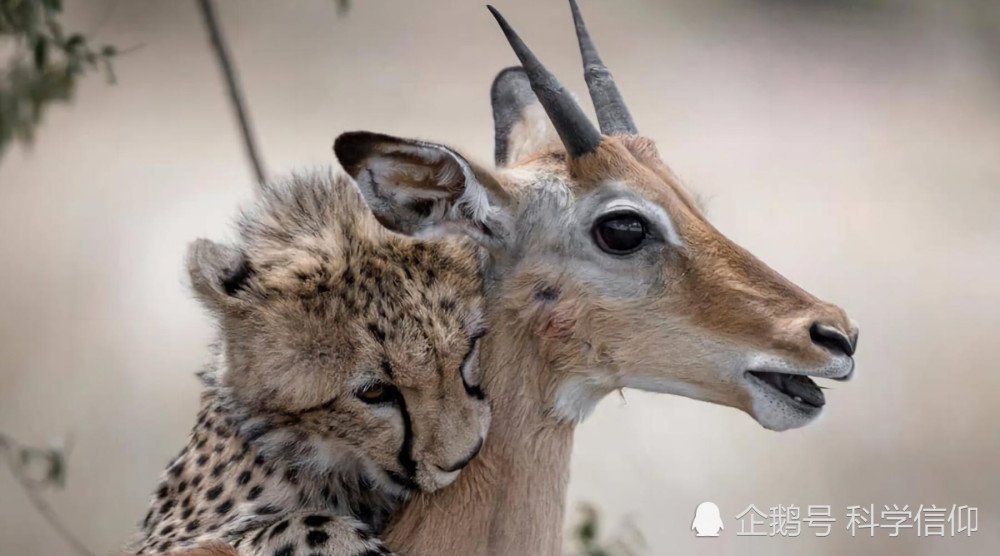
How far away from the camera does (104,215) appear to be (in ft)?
32.0

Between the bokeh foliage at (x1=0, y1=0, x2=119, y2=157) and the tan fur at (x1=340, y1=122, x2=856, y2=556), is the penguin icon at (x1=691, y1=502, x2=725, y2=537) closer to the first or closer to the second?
the tan fur at (x1=340, y1=122, x2=856, y2=556)

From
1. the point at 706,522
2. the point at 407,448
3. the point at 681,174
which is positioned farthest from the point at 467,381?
the point at 681,174

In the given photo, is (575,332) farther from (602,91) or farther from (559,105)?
(602,91)

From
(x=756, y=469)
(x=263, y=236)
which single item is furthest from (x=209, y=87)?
(x=263, y=236)

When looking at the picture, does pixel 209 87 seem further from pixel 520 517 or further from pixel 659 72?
pixel 520 517

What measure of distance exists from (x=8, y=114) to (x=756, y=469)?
19.7ft

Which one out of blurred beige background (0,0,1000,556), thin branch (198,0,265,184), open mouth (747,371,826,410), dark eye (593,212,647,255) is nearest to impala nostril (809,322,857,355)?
open mouth (747,371,826,410)

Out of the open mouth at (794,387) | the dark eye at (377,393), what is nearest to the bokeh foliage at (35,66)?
the dark eye at (377,393)

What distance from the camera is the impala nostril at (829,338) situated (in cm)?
308

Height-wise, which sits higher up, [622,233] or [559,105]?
[559,105]

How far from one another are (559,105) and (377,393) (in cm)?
82

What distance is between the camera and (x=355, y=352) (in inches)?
126

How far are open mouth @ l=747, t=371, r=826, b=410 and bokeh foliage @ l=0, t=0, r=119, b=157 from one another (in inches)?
80.2

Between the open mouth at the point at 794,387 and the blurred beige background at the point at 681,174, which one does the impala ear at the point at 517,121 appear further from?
the blurred beige background at the point at 681,174
